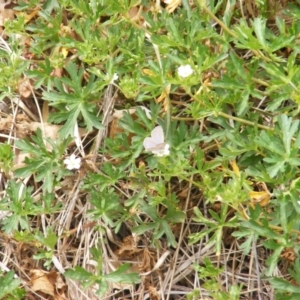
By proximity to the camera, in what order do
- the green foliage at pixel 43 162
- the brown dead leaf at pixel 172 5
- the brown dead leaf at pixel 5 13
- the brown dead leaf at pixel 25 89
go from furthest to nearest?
the brown dead leaf at pixel 5 13, the brown dead leaf at pixel 25 89, the brown dead leaf at pixel 172 5, the green foliage at pixel 43 162

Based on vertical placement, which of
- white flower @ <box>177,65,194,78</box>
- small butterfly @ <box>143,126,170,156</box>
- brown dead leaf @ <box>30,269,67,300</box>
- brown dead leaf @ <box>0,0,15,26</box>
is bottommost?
brown dead leaf @ <box>30,269,67,300</box>

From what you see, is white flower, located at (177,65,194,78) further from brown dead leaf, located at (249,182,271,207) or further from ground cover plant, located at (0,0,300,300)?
brown dead leaf, located at (249,182,271,207)

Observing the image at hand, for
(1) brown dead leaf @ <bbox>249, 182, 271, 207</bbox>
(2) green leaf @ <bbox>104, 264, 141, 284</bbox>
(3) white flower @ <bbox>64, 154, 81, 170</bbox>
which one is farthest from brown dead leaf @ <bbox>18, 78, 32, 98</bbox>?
(1) brown dead leaf @ <bbox>249, 182, 271, 207</bbox>

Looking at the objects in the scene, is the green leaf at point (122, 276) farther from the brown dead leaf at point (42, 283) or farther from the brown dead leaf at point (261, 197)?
the brown dead leaf at point (261, 197)

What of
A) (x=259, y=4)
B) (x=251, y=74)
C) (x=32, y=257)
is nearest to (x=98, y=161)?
(x=32, y=257)

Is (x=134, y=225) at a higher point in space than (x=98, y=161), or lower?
lower

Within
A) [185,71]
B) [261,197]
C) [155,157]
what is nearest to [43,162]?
[155,157]

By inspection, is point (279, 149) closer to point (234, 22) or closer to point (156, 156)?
point (156, 156)

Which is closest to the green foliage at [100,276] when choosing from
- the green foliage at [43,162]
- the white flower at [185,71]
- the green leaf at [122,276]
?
the green leaf at [122,276]
